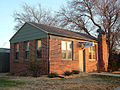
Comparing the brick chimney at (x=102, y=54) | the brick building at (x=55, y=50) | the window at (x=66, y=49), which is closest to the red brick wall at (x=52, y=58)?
the brick building at (x=55, y=50)

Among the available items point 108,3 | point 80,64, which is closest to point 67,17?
point 108,3

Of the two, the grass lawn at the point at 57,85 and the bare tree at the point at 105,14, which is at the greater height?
the bare tree at the point at 105,14

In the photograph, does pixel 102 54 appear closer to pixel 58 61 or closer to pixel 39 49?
pixel 58 61

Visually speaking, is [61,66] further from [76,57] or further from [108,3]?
[108,3]

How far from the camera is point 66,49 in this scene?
53.7 ft

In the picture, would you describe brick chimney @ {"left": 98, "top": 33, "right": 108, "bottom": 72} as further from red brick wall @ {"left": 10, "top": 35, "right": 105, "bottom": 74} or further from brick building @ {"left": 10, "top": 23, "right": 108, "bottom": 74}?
red brick wall @ {"left": 10, "top": 35, "right": 105, "bottom": 74}

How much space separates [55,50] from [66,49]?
63.5 inches

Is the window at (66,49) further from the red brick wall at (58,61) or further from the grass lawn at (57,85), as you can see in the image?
the grass lawn at (57,85)

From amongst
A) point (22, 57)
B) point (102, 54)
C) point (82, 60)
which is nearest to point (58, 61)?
point (82, 60)

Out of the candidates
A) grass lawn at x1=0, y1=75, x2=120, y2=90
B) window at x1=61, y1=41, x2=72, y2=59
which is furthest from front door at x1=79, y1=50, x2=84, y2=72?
grass lawn at x1=0, y1=75, x2=120, y2=90

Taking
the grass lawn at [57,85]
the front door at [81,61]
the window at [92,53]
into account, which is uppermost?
the window at [92,53]

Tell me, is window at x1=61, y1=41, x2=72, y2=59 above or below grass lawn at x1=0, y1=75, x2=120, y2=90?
above

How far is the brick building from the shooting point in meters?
14.9

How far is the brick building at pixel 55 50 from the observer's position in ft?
48.9
